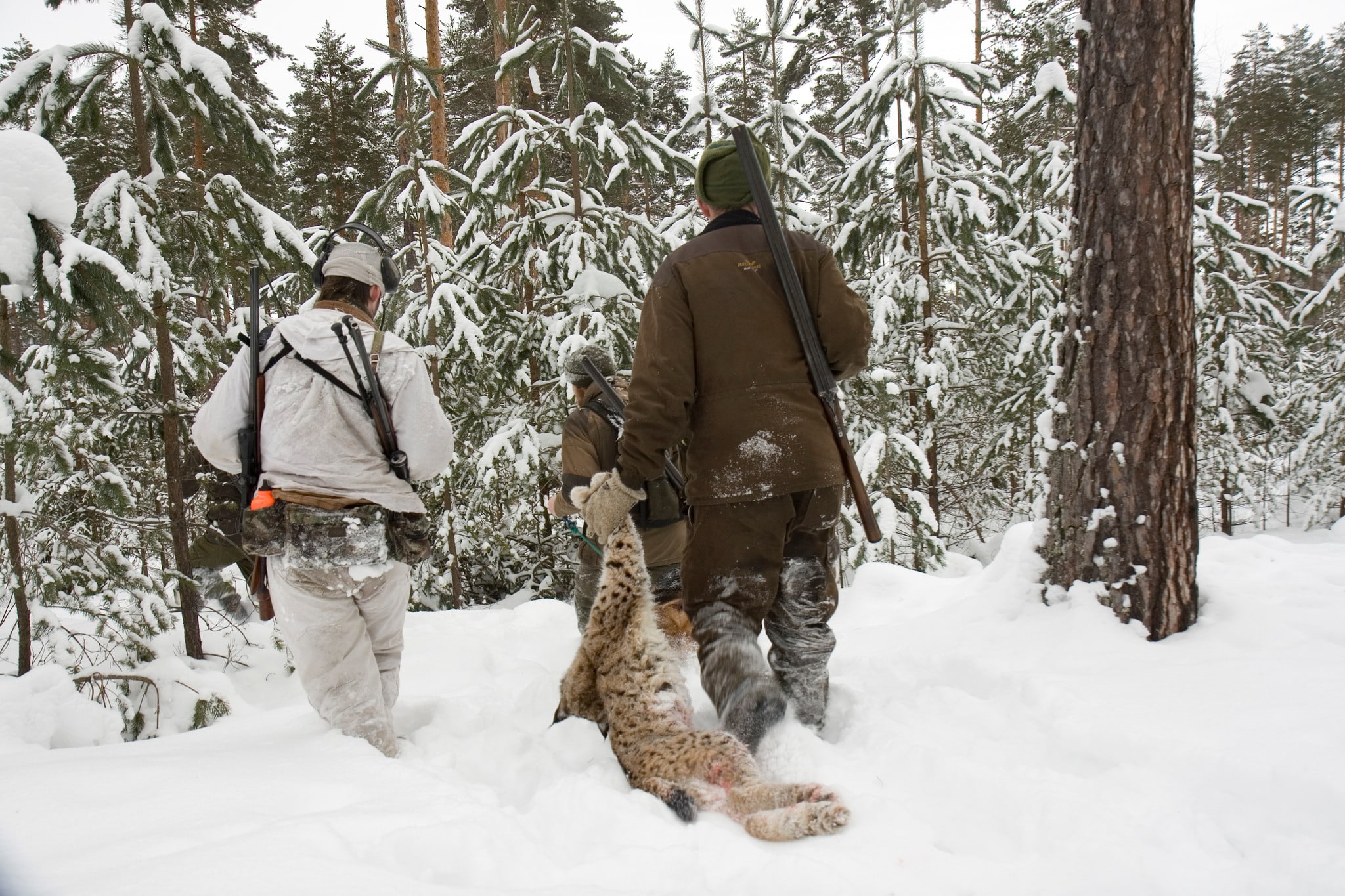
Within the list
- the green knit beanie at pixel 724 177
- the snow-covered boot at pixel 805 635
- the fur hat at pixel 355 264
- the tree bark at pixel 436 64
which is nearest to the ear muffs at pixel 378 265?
the fur hat at pixel 355 264

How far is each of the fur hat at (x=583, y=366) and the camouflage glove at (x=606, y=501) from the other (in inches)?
60.5

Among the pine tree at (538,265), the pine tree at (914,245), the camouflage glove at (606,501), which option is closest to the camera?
the camouflage glove at (606,501)

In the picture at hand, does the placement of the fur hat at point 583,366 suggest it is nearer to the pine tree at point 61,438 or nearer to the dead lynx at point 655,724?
the dead lynx at point 655,724

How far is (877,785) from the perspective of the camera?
2.54 m

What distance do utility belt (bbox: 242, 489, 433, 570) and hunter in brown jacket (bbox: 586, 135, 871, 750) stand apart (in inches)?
38.3

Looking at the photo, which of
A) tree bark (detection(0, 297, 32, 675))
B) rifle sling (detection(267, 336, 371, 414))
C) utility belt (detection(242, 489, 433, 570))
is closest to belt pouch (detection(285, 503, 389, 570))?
utility belt (detection(242, 489, 433, 570))

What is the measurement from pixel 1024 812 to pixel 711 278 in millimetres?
2312

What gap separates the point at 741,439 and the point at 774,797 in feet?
4.62

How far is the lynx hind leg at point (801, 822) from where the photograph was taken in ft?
7.07

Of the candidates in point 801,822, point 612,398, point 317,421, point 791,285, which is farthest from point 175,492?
point 801,822

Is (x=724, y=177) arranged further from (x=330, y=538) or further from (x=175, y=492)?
(x=175, y=492)

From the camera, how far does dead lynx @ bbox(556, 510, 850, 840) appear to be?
2275 mm

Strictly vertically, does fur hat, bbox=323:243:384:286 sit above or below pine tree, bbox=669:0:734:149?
below

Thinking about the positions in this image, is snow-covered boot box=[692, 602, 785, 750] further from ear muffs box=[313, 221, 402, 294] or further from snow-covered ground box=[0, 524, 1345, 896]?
ear muffs box=[313, 221, 402, 294]
